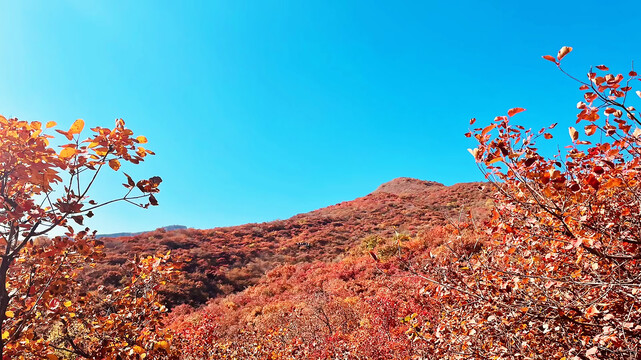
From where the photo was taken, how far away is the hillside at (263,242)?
13.9 m

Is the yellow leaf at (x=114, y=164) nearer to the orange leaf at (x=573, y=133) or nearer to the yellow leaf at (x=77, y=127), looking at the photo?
the yellow leaf at (x=77, y=127)

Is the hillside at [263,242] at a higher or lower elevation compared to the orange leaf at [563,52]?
higher

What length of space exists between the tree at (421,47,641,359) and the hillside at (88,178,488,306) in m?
8.64

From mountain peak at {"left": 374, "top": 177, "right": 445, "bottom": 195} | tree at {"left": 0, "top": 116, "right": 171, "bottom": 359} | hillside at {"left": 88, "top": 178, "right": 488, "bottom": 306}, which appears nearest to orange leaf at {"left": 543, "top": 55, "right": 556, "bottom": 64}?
tree at {"left": 0, "top": 116, "right": 171, "bottom": 359}

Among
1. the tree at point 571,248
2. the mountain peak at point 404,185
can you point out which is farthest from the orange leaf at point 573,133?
the mountain peak at point 404,185

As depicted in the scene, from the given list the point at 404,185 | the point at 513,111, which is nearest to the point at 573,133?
the point at 513,111

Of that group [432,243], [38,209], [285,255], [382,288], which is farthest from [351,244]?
[38,209]

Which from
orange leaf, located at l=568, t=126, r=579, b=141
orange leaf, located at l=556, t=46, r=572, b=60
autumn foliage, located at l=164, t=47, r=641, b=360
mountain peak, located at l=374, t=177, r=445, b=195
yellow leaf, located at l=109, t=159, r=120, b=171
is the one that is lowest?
autumn foliage, located at l=164, t=47, r=641, b=360

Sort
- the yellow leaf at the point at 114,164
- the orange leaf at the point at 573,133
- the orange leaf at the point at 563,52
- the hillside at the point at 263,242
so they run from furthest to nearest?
1. the hillside at the point at 263,242
2. the yellow leaf at the point at 114,164
3. the orange leaf at the point at 563,52
4. the orange leaf at the point at 573,133

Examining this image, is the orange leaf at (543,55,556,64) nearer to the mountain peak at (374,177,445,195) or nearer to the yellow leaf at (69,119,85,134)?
the yellow leaf at (69,119,85,134)

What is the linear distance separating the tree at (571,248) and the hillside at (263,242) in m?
8.64

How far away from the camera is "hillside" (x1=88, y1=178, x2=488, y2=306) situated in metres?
13.9

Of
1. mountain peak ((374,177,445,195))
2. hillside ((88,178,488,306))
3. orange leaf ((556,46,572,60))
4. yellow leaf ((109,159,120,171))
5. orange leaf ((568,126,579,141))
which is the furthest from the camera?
mountain peak ((374,177,445,195))

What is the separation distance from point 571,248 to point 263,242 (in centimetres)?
1986
